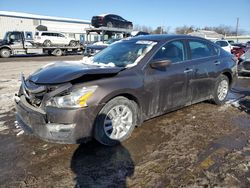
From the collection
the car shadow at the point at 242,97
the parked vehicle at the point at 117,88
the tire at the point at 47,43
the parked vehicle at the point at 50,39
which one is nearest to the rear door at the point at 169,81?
the parked vehicle at the point at 117,88

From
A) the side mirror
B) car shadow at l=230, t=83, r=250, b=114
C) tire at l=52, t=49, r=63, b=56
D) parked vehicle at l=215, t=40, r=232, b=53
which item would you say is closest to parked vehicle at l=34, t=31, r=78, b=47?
tire at l=52, t=49, r=63, b=56

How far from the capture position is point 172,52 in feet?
14.9

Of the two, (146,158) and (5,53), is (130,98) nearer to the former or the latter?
(146,158)

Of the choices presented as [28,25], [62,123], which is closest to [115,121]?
[62,123]

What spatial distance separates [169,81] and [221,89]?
6.88 feet

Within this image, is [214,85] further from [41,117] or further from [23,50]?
[23,50]

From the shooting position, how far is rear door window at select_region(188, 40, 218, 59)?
4.95m

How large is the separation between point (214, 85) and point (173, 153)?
8.29ft

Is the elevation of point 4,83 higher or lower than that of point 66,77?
lower

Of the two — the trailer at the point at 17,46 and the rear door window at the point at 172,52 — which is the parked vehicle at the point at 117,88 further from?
the trailer at the point at 17,46

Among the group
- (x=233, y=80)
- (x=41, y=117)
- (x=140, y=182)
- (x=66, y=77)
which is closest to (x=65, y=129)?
(x=41, y=117)

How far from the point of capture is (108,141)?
3.64 m

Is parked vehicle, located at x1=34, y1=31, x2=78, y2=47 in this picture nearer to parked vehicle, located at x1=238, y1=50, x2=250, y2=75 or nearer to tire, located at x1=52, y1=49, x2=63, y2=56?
tire, located at x1=52, y1=49, x2=63, y2=56

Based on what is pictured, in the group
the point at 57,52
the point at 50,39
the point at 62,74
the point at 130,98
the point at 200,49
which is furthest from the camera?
the point at 57,52
